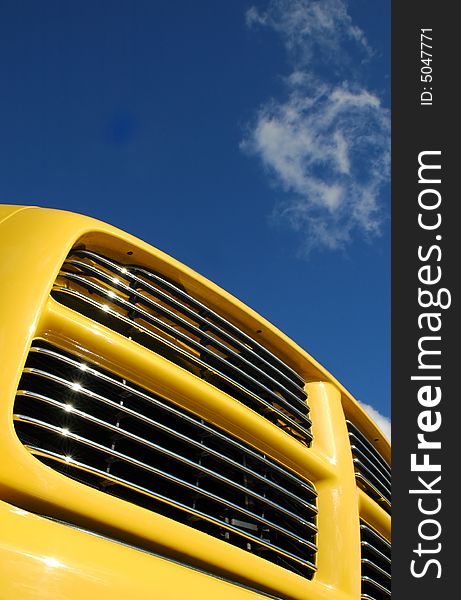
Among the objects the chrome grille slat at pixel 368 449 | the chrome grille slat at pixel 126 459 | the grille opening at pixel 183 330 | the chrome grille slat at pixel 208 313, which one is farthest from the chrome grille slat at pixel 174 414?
the chrome grille slat at pixel 368 449

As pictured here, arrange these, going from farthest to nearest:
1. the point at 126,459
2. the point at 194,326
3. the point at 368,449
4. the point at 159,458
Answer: the point at 368,449, the point at 194,326, the point at 159,458, the point at 126,459

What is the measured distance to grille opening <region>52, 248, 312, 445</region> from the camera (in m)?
2.67

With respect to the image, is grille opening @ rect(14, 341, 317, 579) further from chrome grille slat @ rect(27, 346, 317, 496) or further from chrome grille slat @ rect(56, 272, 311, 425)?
chrome grille slat @ rect(56, 272, 311, 425)

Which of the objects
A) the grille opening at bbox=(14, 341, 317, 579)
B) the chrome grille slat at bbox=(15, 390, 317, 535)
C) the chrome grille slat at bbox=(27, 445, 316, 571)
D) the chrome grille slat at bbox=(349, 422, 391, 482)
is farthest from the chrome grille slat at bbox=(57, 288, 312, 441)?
the chrome grille slat at bbox=(27, 445, 316, 571)

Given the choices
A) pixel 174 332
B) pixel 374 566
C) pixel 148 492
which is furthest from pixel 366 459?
pixel 148 492

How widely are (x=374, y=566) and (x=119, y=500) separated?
5.51 feet

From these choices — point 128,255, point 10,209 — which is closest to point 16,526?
point 128,255

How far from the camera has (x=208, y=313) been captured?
3.20 meters

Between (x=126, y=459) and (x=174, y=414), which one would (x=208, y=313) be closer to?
(x=174, y=414)

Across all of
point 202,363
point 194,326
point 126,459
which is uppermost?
point 194,326

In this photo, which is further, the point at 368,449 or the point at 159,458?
the point at 368,449

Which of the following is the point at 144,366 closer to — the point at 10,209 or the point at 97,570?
the point at 97,570

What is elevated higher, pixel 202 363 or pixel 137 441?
pixel 202 363

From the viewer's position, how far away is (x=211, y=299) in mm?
3291
